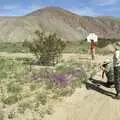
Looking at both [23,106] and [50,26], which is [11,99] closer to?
[23,106]

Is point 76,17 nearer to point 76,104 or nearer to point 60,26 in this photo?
point 60,26

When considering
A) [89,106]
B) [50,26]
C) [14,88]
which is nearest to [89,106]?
[89,106]

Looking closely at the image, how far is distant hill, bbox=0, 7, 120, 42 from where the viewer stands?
3617 inches

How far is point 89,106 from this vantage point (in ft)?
38.8

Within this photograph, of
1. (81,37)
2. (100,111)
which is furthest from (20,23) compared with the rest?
(100,111)

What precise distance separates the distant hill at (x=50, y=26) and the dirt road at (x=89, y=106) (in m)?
74.9

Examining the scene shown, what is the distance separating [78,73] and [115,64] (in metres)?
5.02

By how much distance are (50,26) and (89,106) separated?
8952 cm

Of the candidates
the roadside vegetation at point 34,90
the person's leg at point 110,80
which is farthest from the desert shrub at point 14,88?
the person's leg at point 110,80

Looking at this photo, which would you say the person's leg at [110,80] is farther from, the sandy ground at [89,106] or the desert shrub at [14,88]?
the desert shrub at [14,88]

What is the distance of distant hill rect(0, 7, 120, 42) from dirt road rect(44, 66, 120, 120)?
74885mm

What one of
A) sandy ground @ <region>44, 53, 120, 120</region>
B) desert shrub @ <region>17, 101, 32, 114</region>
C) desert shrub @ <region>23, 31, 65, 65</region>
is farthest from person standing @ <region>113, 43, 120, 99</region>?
desert shrub @ <region>23, 31, 65, 65</region>

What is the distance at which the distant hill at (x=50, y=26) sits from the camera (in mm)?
91875

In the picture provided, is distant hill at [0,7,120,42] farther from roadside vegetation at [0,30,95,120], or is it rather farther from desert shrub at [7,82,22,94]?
desert shrub at [7,82,22,94]
